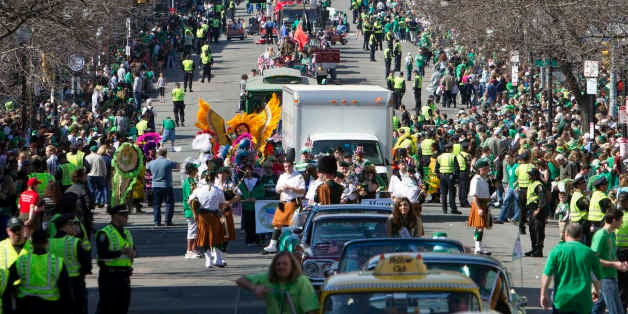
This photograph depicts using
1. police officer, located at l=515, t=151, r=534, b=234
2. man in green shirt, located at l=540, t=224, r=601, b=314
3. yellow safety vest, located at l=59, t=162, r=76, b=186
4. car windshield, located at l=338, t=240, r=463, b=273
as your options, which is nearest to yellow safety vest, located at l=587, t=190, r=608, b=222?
car windshield, located at l=338, t=240, r=463, b=273

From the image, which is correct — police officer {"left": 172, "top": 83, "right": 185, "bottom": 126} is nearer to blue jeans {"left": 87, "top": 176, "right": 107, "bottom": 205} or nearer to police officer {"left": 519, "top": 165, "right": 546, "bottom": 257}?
blue jeans {"left": 87, "top": 176, "right": 107, "bottom": 205}

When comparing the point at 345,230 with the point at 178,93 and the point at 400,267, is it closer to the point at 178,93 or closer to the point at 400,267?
the point at 400,267

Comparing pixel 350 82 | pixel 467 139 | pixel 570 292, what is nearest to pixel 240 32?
pixel 350 82

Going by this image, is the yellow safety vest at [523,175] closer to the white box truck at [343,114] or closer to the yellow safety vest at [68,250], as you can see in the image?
the white box truck at [343,114]

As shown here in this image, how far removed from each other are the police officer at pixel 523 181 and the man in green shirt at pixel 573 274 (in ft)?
39.6

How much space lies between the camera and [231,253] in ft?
71.8

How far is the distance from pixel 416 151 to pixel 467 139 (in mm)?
1578

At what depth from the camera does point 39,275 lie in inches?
449

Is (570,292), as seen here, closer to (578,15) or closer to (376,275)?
(376,275)

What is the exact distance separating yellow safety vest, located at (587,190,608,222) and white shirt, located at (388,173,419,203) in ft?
14.6

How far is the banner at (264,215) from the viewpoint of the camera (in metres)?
22.2

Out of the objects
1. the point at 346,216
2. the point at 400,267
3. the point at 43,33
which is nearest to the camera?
the point at 400,267

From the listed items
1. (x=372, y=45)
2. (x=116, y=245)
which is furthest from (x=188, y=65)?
(x=116, y=245)

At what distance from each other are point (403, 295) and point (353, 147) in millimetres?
17105
